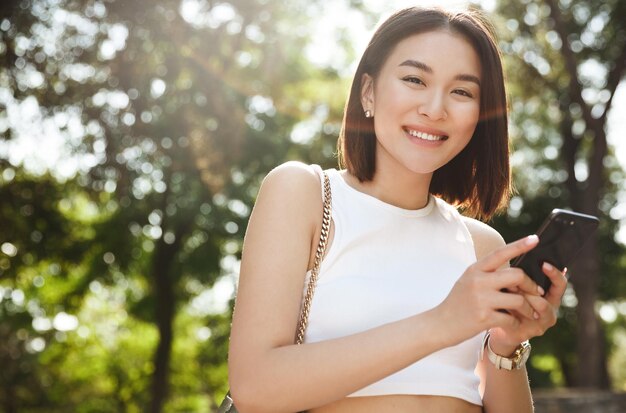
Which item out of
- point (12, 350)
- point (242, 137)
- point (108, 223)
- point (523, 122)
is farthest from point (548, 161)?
point (12, 350)

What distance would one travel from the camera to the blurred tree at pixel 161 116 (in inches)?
536

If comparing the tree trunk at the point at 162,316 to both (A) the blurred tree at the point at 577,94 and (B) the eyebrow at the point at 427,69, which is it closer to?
(A) the blurred tree at the point at 577,94

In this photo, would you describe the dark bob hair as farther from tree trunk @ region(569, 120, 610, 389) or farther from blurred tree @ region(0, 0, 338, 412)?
tree trunk @ region(569, 120, 610, 389)

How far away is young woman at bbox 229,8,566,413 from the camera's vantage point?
175 cm

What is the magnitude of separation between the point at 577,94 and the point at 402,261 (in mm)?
13912

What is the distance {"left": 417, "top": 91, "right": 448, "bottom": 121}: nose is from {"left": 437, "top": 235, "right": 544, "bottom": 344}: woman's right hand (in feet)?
1.99

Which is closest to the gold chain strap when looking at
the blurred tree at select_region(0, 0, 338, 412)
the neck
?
the neck

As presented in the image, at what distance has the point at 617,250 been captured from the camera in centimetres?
2330

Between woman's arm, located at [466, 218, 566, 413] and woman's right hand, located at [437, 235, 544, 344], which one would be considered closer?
woman's right hand, located at [437, 235, 544, 344]

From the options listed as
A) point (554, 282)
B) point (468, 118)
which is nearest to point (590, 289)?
point (468, 118)

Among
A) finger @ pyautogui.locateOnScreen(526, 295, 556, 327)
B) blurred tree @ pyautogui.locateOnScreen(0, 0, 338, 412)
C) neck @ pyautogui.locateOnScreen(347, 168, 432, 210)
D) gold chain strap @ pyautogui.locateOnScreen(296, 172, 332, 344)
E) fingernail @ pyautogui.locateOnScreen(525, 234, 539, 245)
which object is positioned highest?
blurred tree @ pyautogui.locateOnScreen(0, 0, 338, 412)

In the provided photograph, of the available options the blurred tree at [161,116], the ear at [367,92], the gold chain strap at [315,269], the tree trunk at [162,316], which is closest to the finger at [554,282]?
the gold chain strap at [315,269]

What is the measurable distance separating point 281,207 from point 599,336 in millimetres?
14899

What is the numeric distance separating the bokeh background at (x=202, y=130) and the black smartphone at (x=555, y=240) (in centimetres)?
1204
